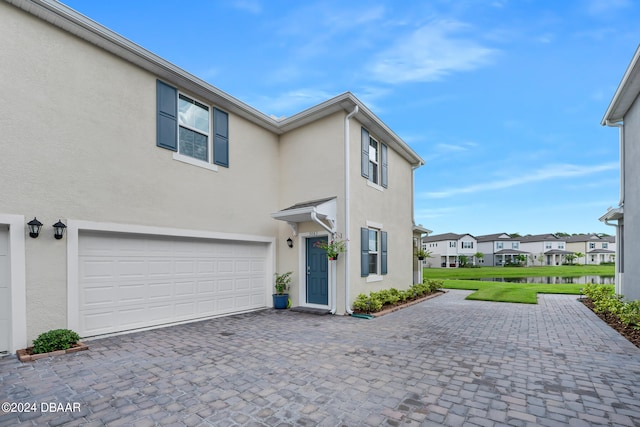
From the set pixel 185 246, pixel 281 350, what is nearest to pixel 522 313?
pixel 281 350

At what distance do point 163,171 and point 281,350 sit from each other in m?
4.88

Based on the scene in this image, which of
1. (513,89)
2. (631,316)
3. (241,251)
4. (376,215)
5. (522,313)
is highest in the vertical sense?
(513,89)

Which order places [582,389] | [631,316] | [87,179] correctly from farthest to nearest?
[631,316]
[87,179]
[582,389]

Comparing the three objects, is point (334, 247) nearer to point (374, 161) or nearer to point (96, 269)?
point (374, 161)

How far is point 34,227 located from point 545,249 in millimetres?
67818

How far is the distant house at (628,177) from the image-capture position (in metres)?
8.25

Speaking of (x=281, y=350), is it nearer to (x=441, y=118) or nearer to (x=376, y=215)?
(x=376, y=215)

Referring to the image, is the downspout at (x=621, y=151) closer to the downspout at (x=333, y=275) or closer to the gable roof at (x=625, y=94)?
the gable roof at (x=625, y=94)

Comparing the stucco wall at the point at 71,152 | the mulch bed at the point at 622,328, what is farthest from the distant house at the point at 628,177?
the stucco wall at the point at 71,152

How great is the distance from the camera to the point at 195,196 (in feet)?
25.4

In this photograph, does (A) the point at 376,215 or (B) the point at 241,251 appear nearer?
(B) the point at 241,251

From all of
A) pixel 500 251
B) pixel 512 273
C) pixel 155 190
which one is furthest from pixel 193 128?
pixel 500 251

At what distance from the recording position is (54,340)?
5.13 meters

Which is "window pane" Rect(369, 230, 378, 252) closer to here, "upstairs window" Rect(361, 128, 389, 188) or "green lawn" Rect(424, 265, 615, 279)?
"upstairs window" Rect(361, 128, 389, 188)
